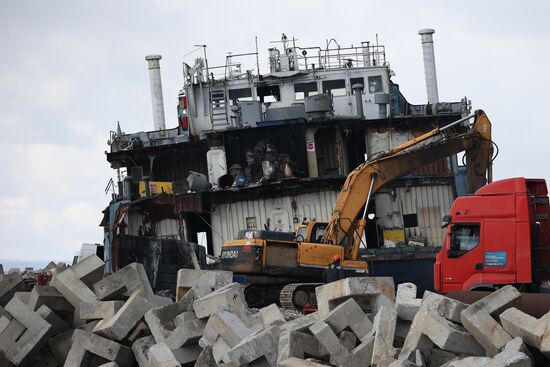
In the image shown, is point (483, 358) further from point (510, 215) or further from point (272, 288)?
point (272, 288)

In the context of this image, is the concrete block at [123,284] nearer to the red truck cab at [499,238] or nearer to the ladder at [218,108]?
the red truck cab at [499,238]

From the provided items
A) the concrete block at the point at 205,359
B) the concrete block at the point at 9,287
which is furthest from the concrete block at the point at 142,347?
the concrete block at the point at 9,287

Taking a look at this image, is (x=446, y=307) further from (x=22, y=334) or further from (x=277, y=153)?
(x=277, y=153)

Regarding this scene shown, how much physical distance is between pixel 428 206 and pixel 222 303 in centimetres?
2603

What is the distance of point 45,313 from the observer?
1961 cm

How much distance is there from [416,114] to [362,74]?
2.50m

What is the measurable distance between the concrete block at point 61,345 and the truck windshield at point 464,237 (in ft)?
24.8

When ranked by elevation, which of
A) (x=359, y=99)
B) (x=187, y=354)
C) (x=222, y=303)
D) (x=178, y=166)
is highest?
(x=359, y=99)

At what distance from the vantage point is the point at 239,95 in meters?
43.8

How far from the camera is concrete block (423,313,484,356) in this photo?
1338 centimetres

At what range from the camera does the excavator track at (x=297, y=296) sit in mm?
25547

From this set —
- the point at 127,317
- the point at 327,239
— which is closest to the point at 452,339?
the point at 127,317

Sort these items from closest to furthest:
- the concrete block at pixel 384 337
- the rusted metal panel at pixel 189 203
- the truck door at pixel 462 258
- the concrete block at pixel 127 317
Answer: the concrete block at pixel 384 337, the concrete block at pixel 127 317, the truck door at pixel 462 258, the rusted metal panel at pixel 189 203

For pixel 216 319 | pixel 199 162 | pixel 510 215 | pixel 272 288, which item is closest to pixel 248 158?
pixel 199 162
